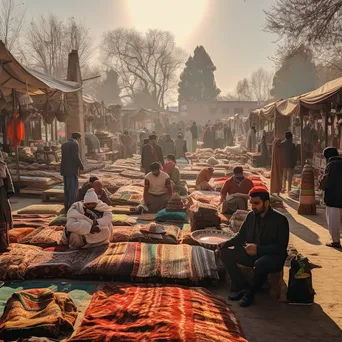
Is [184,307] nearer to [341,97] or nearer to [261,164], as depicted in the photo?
[341,97]

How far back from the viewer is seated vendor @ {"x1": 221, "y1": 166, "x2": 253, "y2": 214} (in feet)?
24.2

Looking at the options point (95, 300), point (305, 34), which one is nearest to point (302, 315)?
point (95, 300)

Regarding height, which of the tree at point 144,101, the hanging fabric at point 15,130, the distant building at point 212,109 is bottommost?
the hanging fabric at point 15,130

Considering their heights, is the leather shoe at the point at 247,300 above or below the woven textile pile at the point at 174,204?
below

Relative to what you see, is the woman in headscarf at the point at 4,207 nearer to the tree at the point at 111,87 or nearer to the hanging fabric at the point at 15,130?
the hanging fabric at the point at 15,130

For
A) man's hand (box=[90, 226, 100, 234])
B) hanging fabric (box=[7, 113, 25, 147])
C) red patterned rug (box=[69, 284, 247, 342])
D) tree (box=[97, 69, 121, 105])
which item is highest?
tree (box=[97, 69, 121, 105])

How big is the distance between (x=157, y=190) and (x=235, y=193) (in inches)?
61.0

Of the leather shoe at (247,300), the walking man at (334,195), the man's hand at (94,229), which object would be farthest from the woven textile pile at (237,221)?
the man's hand at (94,229)

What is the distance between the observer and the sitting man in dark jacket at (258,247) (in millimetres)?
4191


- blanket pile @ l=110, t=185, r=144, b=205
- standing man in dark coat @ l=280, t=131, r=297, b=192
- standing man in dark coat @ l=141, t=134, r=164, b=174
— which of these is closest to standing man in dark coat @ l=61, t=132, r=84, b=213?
blanket pile @ l=110, t=185, r=144, b=205

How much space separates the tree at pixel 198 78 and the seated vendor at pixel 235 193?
51.3 m

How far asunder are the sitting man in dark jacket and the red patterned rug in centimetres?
39

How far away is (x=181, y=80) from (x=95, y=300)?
186 ft

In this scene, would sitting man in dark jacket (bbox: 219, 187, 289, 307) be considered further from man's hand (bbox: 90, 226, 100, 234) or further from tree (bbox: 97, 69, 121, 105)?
tree (bbox: 97, 69, 121, 105)
